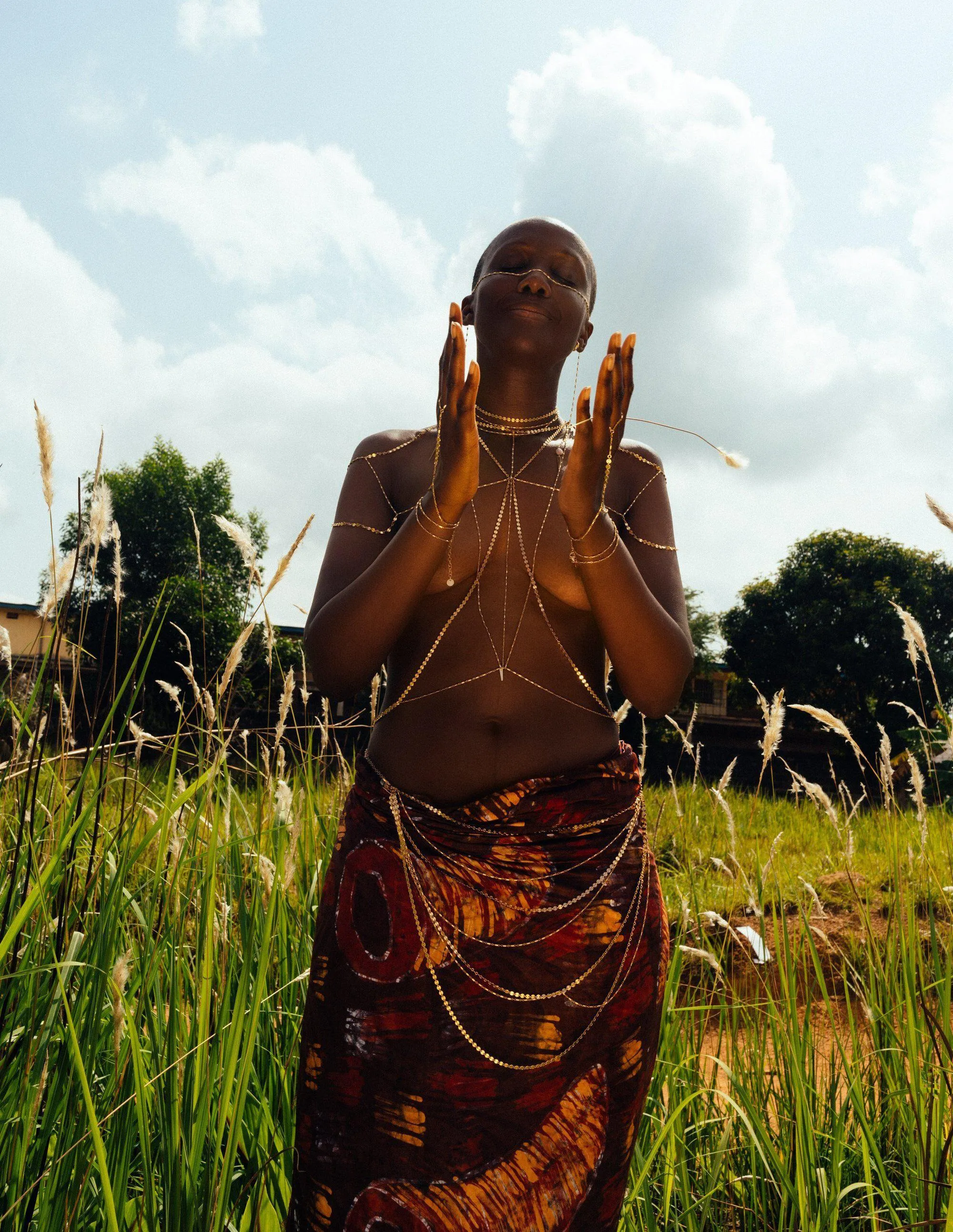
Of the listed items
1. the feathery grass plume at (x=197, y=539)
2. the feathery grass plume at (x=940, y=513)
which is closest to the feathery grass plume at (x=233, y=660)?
the feathery grass plume at (x=197, y=539)

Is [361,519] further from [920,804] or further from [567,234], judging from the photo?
[920,804]

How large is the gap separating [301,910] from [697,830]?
1865 millimetres

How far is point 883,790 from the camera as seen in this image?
3.04 m

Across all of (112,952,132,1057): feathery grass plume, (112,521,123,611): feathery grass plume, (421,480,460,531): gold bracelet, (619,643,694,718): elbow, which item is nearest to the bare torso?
(619,643,694,718): elbow

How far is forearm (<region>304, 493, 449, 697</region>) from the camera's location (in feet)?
5.06

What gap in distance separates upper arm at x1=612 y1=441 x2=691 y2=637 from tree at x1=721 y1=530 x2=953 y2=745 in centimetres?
2127

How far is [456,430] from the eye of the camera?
1.44 metres

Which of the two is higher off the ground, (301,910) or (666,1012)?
(301,910)

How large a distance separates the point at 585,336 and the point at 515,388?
0.86 ft

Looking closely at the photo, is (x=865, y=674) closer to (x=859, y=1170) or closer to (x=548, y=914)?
(x=859, y=1170)

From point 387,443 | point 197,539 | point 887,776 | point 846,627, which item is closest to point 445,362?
point 387,443

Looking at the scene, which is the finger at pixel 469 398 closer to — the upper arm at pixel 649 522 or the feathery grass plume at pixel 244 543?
the upper arm at pixel 649 522

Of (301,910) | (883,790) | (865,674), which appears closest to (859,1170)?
(883,790)

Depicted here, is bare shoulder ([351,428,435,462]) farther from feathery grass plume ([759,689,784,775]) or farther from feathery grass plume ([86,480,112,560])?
feathery grass plume ([759,689,784,775])
